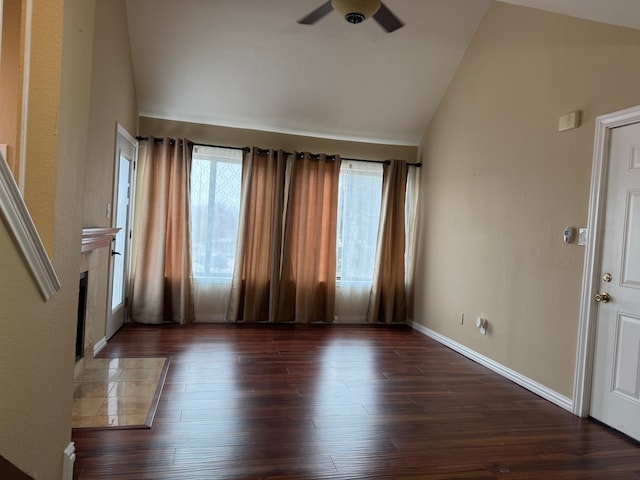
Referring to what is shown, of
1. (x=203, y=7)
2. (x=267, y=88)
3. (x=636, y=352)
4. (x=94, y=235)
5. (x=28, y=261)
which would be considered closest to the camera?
(x=28, y=261)

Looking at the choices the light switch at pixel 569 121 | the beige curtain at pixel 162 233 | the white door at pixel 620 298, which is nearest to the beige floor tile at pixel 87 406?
the beige curtain at pixel 162 233

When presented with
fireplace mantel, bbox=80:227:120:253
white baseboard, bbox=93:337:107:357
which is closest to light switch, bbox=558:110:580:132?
fireplace mantel, bbox=80:227:120:253

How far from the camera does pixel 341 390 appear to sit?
319cm

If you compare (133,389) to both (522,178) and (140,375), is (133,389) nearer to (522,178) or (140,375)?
(140,375)

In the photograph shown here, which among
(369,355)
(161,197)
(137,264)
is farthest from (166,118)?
(369,355)

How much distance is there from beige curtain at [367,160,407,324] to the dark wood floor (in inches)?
58.0

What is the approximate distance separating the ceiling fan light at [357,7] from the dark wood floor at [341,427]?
256 cm

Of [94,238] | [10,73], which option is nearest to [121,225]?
[94,238]

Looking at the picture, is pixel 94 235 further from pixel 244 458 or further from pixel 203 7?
pixel 203 7

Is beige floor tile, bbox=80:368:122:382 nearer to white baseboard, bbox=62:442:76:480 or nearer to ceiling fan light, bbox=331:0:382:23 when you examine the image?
white baseboard, bbox=62:442:76:480

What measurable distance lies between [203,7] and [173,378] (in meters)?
3.36

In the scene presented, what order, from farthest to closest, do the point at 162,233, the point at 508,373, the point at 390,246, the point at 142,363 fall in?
the point at 390,246
the point at 162,233
the point at 508,373
the point at 142,363

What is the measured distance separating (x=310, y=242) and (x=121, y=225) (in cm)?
223

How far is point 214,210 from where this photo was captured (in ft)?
17.1
